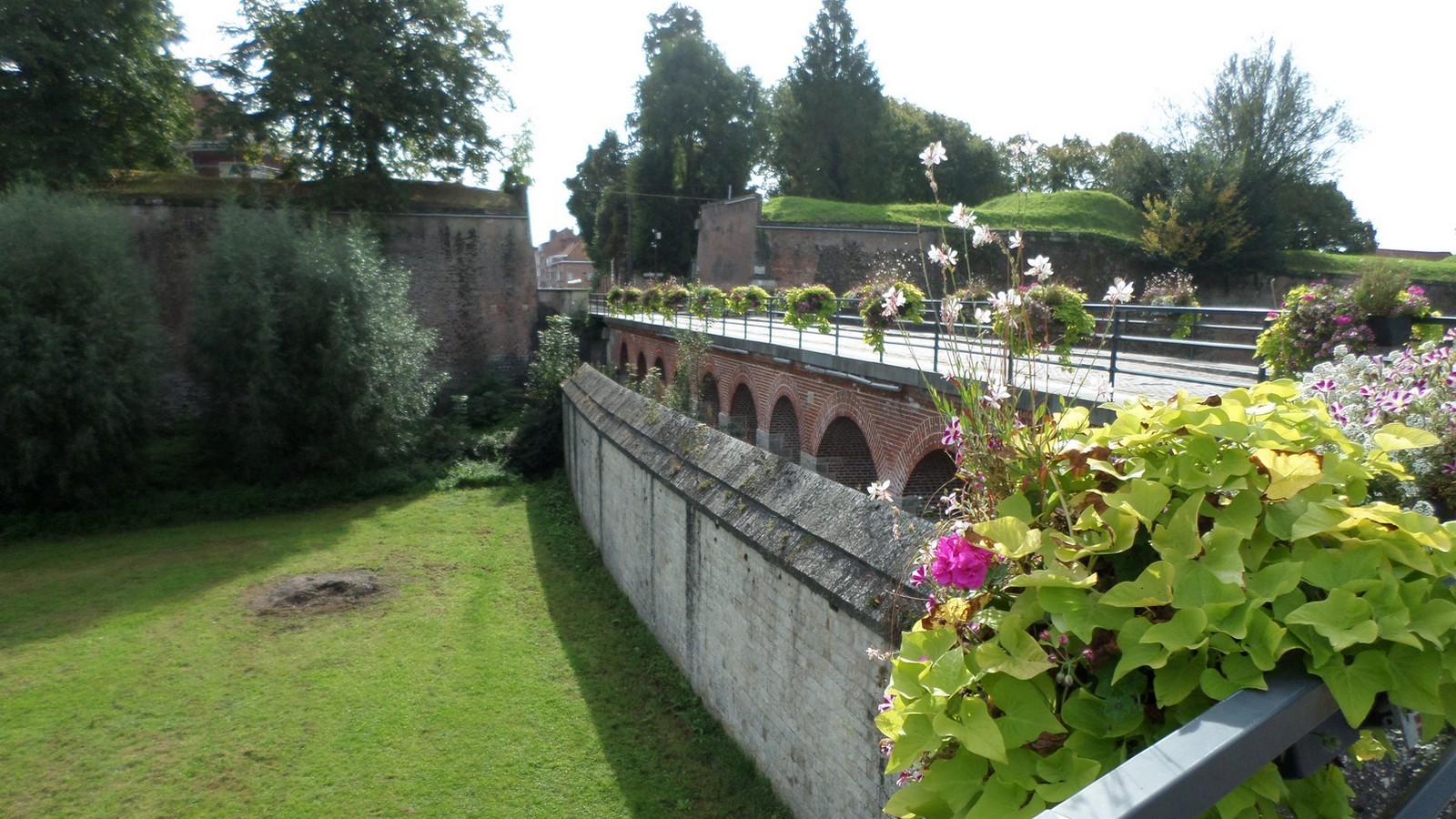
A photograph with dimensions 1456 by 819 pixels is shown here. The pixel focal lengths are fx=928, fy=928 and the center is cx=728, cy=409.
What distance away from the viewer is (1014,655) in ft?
5.17

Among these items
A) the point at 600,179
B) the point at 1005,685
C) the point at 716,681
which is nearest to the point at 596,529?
the point at 716,681

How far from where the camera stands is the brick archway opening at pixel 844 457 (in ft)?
38.1

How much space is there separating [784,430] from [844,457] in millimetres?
2041

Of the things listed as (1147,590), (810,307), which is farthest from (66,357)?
(1147,590)

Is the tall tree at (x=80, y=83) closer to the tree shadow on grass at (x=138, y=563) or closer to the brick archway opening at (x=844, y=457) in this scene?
the tree shadow on grass at (x=138, y=563)

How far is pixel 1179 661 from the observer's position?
1446 mm

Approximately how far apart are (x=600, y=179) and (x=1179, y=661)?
51290 mm

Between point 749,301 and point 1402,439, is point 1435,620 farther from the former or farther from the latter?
point 749,301

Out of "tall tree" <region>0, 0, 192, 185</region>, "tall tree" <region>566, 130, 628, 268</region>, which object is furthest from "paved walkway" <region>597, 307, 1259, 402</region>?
"tall tree" <region>566, 130, 628, 268</region>

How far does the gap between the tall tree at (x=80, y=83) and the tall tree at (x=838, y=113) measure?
83.6 ft

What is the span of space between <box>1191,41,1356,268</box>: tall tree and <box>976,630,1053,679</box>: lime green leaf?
104 ft

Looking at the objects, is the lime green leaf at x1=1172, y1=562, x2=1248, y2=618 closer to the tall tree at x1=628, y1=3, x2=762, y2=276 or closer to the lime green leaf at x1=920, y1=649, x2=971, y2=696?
the lime green leaf at x1=920, y1=649, x2=971, y2=696

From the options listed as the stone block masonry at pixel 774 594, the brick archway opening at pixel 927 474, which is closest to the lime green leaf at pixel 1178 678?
the stone block masonry at pixel 774 594

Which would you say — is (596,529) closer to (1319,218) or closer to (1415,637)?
(1415,637)
